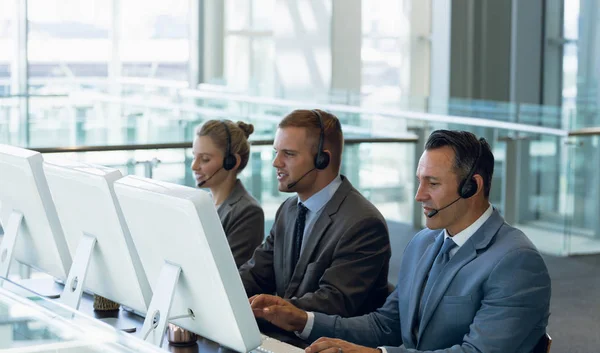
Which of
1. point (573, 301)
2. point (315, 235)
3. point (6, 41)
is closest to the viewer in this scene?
point (315, 235)

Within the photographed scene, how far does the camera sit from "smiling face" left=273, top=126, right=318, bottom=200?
3.26 m

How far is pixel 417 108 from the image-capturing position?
9.16 m

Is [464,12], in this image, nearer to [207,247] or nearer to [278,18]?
[278,18]

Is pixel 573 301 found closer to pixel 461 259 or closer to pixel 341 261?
pixel 341 261

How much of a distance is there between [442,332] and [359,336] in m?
0.31

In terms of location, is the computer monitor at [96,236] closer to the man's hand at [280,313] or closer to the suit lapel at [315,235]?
the man's hand at [280,313]

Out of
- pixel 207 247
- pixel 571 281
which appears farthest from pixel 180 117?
pixel 207 247

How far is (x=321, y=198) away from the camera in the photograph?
129 inches

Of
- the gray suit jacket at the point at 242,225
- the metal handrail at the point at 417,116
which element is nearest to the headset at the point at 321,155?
the gray suit jacket at the point at 242,225

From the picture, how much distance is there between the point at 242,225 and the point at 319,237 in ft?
1.51

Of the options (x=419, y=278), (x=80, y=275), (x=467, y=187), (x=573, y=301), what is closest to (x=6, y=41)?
(x=573, y=301)

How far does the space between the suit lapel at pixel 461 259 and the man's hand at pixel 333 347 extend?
183mm

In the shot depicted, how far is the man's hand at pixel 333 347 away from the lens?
2422 millimetres

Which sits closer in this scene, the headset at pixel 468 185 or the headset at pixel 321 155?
the headset at pixel 468 185
